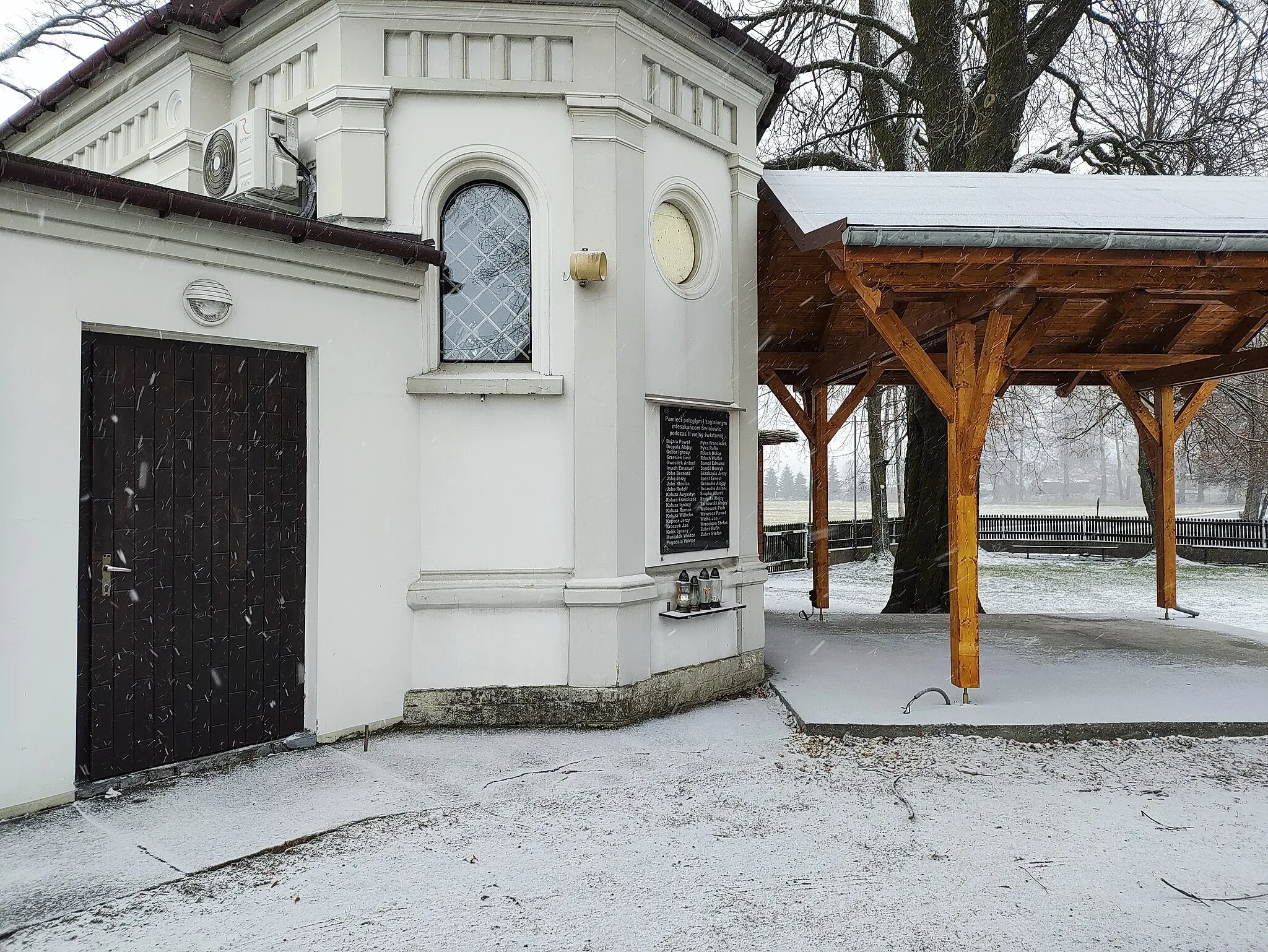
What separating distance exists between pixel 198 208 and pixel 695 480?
395 centimetres

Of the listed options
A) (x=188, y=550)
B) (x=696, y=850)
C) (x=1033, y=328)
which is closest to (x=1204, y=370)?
(x=1033, y=328)

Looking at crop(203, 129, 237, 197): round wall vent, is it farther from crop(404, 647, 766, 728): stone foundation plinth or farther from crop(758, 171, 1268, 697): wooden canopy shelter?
crop(758, 171, 1268, 697): wooden canopy shelter

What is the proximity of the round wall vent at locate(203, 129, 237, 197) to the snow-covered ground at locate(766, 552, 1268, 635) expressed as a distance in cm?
867

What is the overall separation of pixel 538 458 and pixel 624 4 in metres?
3.31

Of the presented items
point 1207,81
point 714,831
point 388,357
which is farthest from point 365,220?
point 1207,81

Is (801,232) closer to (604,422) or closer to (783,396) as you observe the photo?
(604,422)

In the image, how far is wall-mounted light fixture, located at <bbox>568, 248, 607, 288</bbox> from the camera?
624cm

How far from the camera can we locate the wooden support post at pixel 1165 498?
35.8ft

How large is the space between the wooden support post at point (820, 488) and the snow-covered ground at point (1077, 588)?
1.07m

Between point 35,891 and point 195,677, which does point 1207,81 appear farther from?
point 35,891

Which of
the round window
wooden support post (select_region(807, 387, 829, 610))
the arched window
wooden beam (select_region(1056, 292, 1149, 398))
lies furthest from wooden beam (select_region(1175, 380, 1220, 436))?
the arched window

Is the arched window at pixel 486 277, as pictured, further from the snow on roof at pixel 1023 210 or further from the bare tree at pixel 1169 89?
the bare tree at pixel 1169 89

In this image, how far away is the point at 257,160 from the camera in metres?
6.40

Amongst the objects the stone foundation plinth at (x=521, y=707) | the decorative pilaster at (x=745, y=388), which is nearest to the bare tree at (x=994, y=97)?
the decorative pilaster at (x=745, y=388)
